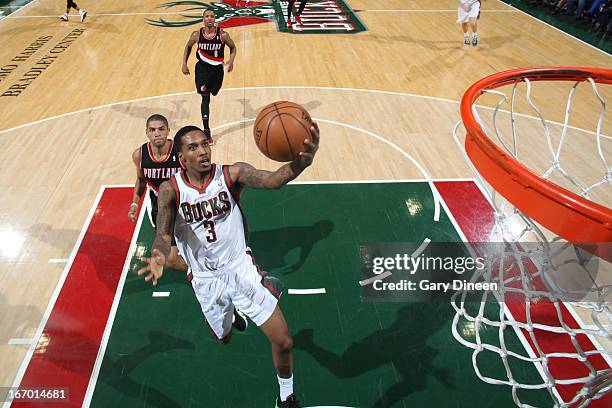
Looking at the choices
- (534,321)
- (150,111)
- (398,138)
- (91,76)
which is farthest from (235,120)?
(534,321)

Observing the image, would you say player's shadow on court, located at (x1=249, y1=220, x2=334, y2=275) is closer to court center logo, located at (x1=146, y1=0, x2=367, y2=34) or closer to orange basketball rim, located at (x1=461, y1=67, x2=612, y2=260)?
orange basketball rim, located at (x1=461, y1=67, x2=612, y2=260)

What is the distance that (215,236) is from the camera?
9.77 feet

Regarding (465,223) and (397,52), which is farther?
(397,52)

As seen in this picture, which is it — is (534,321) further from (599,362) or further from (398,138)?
(398,138)

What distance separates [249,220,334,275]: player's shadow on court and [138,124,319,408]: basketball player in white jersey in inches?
55.0

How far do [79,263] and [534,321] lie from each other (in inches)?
178

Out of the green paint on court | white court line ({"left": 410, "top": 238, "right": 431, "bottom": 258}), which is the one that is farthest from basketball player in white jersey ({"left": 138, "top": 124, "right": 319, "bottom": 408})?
white court line ({"left": 410, "top": 238, "right": 431, "bottom": 258})

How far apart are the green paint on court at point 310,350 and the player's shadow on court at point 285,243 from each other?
0.04ft

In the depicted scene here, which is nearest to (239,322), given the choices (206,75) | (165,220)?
(165,220)

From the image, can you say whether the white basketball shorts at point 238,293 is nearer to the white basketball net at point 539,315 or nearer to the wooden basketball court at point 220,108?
the wooden basketball court at point 220,108

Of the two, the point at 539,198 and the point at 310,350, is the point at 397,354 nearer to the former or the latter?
the point at 310,350

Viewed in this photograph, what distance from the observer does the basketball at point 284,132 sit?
3.03 m

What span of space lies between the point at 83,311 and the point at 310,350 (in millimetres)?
2142

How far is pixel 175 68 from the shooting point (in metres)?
9.39
